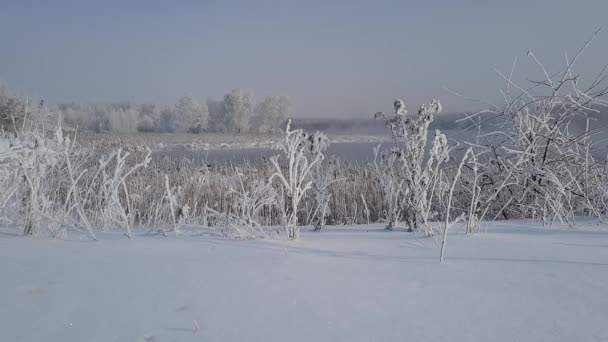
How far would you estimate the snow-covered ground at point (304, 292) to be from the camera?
1275 mm

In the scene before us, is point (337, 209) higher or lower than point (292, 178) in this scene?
lower

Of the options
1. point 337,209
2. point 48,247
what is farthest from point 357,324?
point 337,209

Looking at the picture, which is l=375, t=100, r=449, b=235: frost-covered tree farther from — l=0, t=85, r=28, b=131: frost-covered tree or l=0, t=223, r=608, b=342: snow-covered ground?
l=0, t=85, r=28, b=131: frost-covered tree

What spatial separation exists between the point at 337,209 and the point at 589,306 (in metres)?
5.98

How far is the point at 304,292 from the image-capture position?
158cm

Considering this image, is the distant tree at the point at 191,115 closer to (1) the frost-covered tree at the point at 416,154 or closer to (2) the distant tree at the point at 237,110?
(2) the distant tree at the point at 237,110

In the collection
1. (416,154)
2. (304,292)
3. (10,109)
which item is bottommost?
(304,292)

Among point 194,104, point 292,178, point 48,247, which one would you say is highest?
point 194,104

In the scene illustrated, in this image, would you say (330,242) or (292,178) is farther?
(292,178)

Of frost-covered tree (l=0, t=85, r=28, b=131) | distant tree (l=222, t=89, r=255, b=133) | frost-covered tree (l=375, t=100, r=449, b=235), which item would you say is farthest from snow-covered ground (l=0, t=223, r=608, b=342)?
distant tree (l=222, t=89, r=255, b=133)

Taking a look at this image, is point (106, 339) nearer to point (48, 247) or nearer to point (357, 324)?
point (357, 324)

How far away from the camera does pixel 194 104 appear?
163 ft

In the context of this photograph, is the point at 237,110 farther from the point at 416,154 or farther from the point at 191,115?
the point at 416,154

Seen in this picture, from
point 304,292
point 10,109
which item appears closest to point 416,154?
point 304,292
